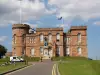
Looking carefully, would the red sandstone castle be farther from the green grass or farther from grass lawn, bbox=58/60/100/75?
grass lawn, bbox=58/60/100/75

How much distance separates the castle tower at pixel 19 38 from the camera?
10931cm

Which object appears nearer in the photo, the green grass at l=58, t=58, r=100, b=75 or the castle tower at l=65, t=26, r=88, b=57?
the green grass at l=58, t=58, r=100, b=75

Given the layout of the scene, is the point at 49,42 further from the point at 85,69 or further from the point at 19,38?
the point at 85,69

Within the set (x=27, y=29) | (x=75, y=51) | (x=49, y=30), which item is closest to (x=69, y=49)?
(x=75, y=51)

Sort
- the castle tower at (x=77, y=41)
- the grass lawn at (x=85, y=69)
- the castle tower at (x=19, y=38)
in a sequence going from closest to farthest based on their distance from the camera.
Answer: the grass lawn at (x=85, y=69), the castle tower at (x=77, y=41), the castle tower at (x=19, y=38)

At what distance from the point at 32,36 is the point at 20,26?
5.62m

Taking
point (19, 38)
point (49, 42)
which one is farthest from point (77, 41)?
point (19, 38)

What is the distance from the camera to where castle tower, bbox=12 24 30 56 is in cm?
10931

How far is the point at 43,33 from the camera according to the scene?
357ft

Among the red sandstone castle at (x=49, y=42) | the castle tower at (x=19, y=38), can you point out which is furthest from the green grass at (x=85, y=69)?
the castle tower at (x=19, y=38)

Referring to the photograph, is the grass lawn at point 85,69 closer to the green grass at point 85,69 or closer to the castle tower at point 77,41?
the green grass at point 85,69

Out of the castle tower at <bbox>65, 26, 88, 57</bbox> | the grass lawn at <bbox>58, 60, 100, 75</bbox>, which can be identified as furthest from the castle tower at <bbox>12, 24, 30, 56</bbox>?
the grass lawn at <bbox>58, 60, 100, 75</bbox>

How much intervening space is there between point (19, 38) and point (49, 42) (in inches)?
426

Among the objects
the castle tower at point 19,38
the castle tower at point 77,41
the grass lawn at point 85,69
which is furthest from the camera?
the castle tower at point 19,38
